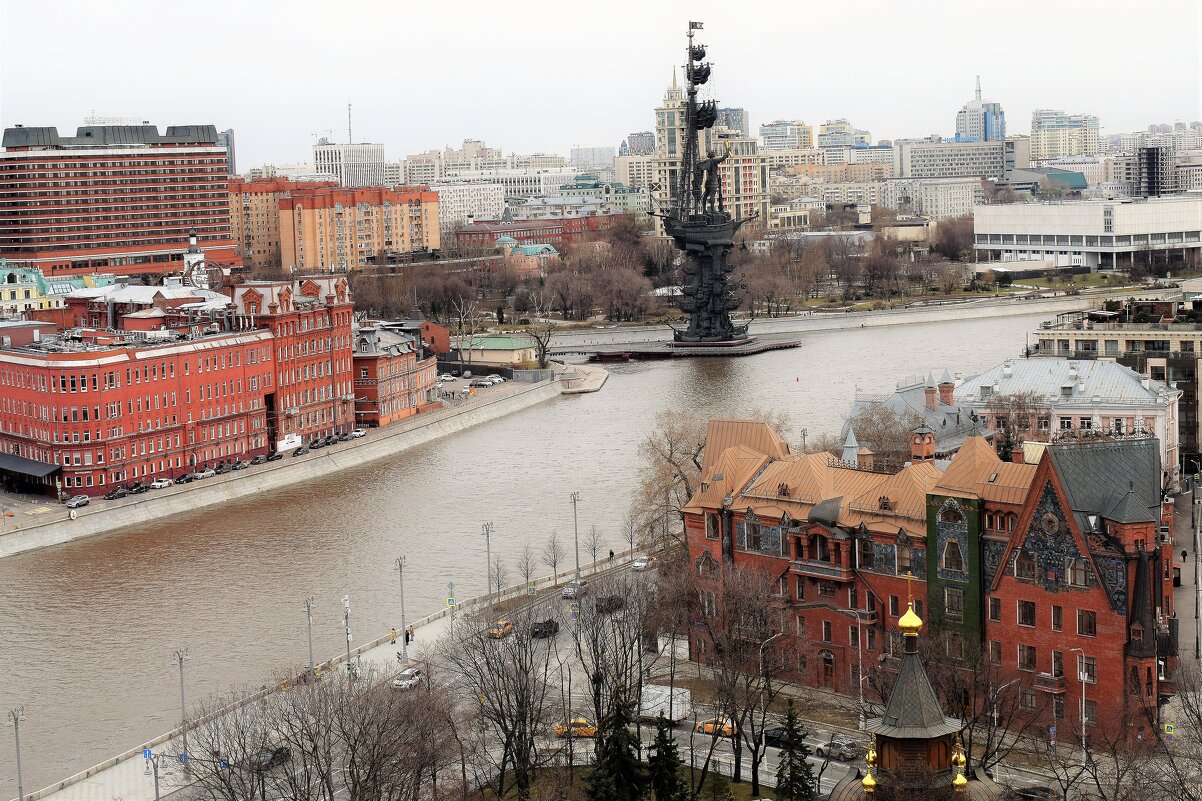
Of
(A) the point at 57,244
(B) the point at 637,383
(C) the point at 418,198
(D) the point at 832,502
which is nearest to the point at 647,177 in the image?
(C) the point at 418,198

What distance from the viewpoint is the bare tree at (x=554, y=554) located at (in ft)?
119

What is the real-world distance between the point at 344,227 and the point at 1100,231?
48180 millimetres

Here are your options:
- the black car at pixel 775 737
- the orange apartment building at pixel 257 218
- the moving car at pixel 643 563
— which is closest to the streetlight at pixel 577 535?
the moving car at pixel 643 563

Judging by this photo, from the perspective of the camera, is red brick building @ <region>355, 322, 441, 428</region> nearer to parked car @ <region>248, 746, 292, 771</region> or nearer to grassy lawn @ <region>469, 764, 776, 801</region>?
grassy lawn @ <region>469, 764, 776, 801</region>

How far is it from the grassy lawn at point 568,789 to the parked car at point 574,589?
802 centimetres

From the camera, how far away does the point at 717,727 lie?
1005 inches

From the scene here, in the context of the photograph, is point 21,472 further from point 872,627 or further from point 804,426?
point 872,627

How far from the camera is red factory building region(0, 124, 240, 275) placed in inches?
3930

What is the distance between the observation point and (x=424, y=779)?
2494 cm

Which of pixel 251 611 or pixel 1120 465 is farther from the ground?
pixel 1120 465

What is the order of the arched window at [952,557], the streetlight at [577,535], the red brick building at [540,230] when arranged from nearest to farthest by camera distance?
the arched window at [952,557] → the streetlight at [577,535] → the red brick building at [540,230]

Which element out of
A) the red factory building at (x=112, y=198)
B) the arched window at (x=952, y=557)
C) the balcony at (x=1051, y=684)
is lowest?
the balcony at (x=1051, y=684)

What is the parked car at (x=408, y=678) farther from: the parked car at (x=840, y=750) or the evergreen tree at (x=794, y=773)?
the evergreen tree at (x=794, y=773)

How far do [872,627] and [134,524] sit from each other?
2299 cm
